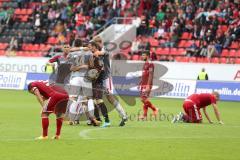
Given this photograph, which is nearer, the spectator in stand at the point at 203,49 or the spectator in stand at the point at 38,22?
the spectator in stand at the point at 203,49

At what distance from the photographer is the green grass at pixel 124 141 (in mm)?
13859

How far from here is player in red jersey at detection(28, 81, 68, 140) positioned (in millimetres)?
15995

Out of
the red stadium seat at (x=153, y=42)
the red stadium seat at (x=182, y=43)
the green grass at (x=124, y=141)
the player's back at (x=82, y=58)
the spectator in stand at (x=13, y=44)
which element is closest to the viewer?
the green grass at (x=124, y=141)

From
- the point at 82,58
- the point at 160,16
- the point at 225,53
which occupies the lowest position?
the point at 225,53

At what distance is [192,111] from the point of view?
859 inches

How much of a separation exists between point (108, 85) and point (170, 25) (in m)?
23.0

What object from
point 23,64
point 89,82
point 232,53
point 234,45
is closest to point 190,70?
point 232,53

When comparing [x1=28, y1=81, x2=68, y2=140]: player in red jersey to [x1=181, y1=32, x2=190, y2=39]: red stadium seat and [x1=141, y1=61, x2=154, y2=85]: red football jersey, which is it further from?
[x1=181, y1=32, x2=190, y2=39]: red stadium seat

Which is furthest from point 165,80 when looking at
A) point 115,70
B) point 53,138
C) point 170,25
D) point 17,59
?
point 53,138

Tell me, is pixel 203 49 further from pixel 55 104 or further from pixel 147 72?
pixel 55 104

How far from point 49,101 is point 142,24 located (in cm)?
2810

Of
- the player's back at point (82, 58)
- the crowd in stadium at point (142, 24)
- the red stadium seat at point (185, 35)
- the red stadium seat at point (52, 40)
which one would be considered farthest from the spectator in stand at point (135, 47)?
the player's back at point (82, 58)

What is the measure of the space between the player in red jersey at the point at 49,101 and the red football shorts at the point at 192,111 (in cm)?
644

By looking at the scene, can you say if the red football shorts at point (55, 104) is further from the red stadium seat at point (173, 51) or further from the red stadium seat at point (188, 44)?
the red stadium seat at point (173, 51)
